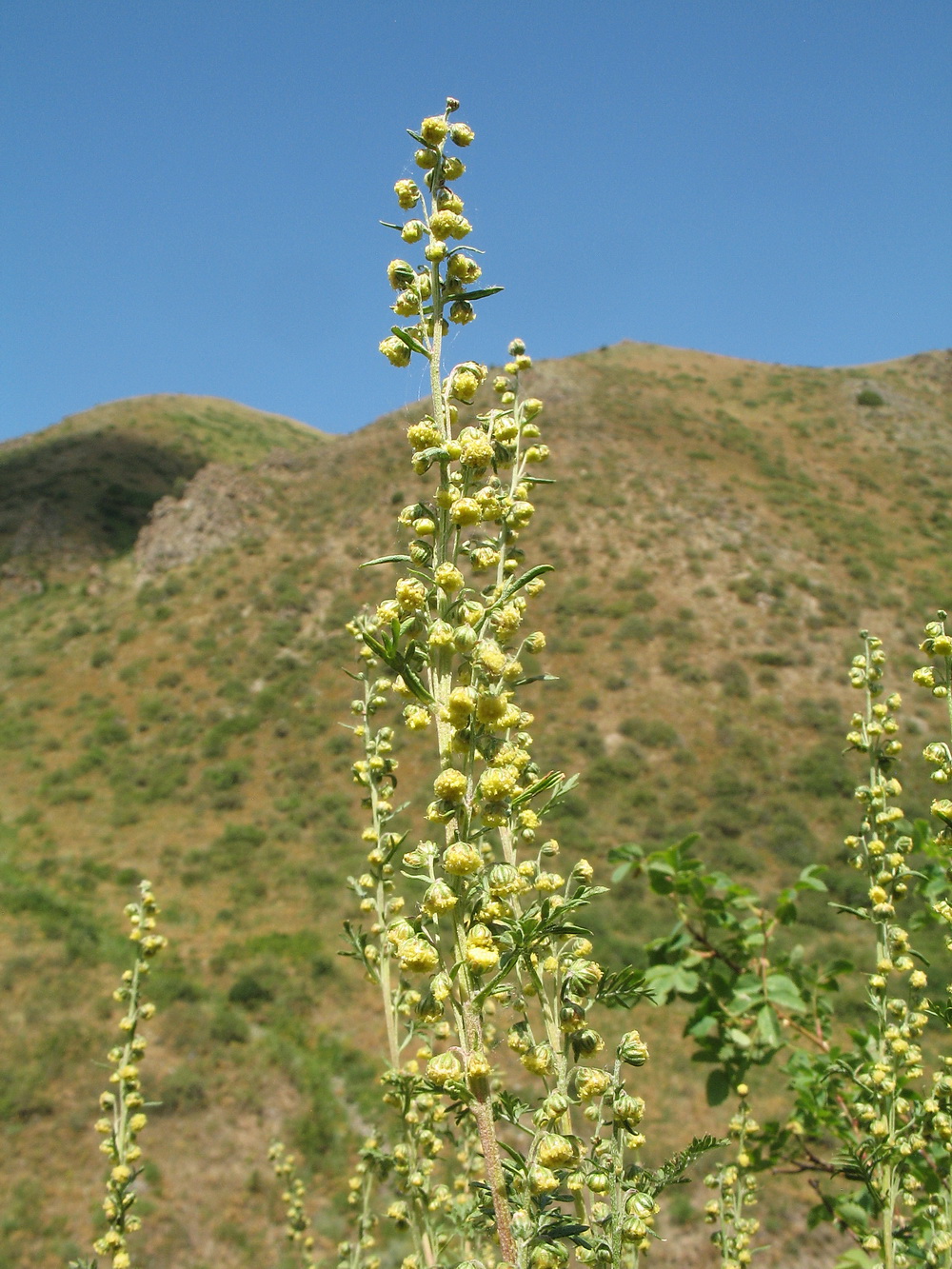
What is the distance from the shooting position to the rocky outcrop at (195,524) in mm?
38219

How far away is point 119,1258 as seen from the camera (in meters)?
2.59

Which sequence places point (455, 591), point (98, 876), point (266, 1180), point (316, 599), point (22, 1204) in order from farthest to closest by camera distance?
point (316, 599), point (98, 876), point (266, 1180), point (22, 1204), point (455, 591)

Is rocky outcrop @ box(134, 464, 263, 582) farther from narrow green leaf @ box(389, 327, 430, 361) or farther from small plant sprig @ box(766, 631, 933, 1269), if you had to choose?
narrow green leaf @ box(389, 327, 430, 361)

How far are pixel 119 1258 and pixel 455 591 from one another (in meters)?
2.78

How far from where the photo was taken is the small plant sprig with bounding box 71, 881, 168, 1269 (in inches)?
100

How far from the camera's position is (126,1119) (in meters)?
2.81

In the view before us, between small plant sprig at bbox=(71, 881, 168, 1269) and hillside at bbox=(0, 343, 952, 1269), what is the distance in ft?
7.82

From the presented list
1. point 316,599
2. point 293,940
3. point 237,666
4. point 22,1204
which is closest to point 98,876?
point 293,940

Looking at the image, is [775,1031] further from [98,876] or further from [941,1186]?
[98,876]

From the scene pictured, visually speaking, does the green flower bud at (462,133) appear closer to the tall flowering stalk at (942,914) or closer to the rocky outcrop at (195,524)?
the tall flowering stalk at (942,914)

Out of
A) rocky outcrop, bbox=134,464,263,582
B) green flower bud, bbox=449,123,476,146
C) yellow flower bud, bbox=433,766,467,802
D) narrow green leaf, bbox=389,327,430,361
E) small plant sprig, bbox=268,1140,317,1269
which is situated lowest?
small plant sprig, bbox=268,1140,317,1269

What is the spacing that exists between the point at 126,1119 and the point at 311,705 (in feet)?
79.8

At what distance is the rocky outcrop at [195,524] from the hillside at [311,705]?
21 centimetres

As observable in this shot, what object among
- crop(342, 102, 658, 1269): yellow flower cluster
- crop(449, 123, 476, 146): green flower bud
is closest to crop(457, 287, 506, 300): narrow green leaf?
crop(342, 102, 658, 1269): yellow flower cluster
